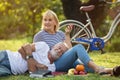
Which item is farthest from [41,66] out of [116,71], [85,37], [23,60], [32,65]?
[85,37]

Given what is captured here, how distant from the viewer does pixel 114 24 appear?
29.5 feet

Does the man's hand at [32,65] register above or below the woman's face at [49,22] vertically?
below

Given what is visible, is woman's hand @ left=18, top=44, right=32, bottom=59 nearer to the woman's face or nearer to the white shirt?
the white shirt

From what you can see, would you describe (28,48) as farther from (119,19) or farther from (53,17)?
(119,19)

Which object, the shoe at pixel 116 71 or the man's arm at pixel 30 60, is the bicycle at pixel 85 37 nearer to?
the man's arm at pixel 30 60

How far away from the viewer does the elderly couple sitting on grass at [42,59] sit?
5908 mm

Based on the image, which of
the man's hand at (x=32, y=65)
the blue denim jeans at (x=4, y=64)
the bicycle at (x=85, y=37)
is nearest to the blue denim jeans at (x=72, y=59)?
the man's hand at (x=32, y=65)

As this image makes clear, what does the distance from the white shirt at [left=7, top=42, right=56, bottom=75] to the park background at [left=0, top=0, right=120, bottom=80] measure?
18cm

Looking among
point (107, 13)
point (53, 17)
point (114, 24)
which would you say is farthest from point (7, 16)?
point (53, 17)

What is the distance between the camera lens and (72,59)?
6.12 metres

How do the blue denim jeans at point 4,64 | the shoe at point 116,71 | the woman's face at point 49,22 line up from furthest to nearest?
the woman's face at point 49,22 → the blue denim jeans at point 4,64 → the shoe at point 116,71

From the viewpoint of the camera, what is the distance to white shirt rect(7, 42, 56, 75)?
5.94 meters

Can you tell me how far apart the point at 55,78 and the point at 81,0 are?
4.49 metres

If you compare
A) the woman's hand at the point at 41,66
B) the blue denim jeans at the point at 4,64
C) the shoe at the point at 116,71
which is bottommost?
the shoe at the point at 116,71
